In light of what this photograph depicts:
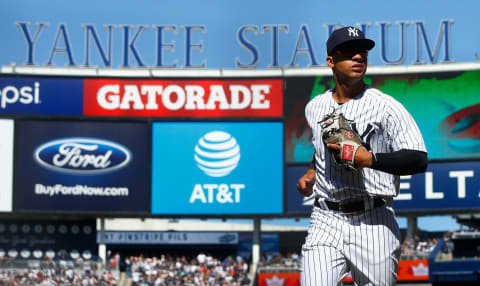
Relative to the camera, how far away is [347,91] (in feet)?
15.8

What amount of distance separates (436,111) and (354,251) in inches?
1048

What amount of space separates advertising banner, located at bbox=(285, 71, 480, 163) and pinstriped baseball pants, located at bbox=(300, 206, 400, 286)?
25.6m

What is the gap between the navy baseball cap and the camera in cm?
465

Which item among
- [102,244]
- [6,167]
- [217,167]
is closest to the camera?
[6,167]

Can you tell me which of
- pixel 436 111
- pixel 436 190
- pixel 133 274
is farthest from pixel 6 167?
pixel 436 111

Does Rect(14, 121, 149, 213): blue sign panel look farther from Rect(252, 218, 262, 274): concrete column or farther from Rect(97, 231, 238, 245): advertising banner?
Rect(97, 231, 238, 245): advertising banner

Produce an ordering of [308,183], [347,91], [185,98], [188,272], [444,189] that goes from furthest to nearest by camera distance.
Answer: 1. [185,98]
2. [188,272]
3. [444,189]
4. [308,183]
5. [347,91]

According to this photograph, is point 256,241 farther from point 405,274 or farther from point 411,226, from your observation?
point 405,274

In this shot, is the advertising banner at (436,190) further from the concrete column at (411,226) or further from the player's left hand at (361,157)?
the player's left hand at (361,157)

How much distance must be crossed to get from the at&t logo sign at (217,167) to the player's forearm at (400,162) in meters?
25.9

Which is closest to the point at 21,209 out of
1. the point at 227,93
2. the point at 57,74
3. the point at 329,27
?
the point at 57,74

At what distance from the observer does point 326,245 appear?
464cm

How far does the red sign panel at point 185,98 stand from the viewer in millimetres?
30812

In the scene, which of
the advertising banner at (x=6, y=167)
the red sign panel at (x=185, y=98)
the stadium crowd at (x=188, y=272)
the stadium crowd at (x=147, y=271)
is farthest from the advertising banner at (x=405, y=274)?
the advertising banner at (x=6, y=167)
